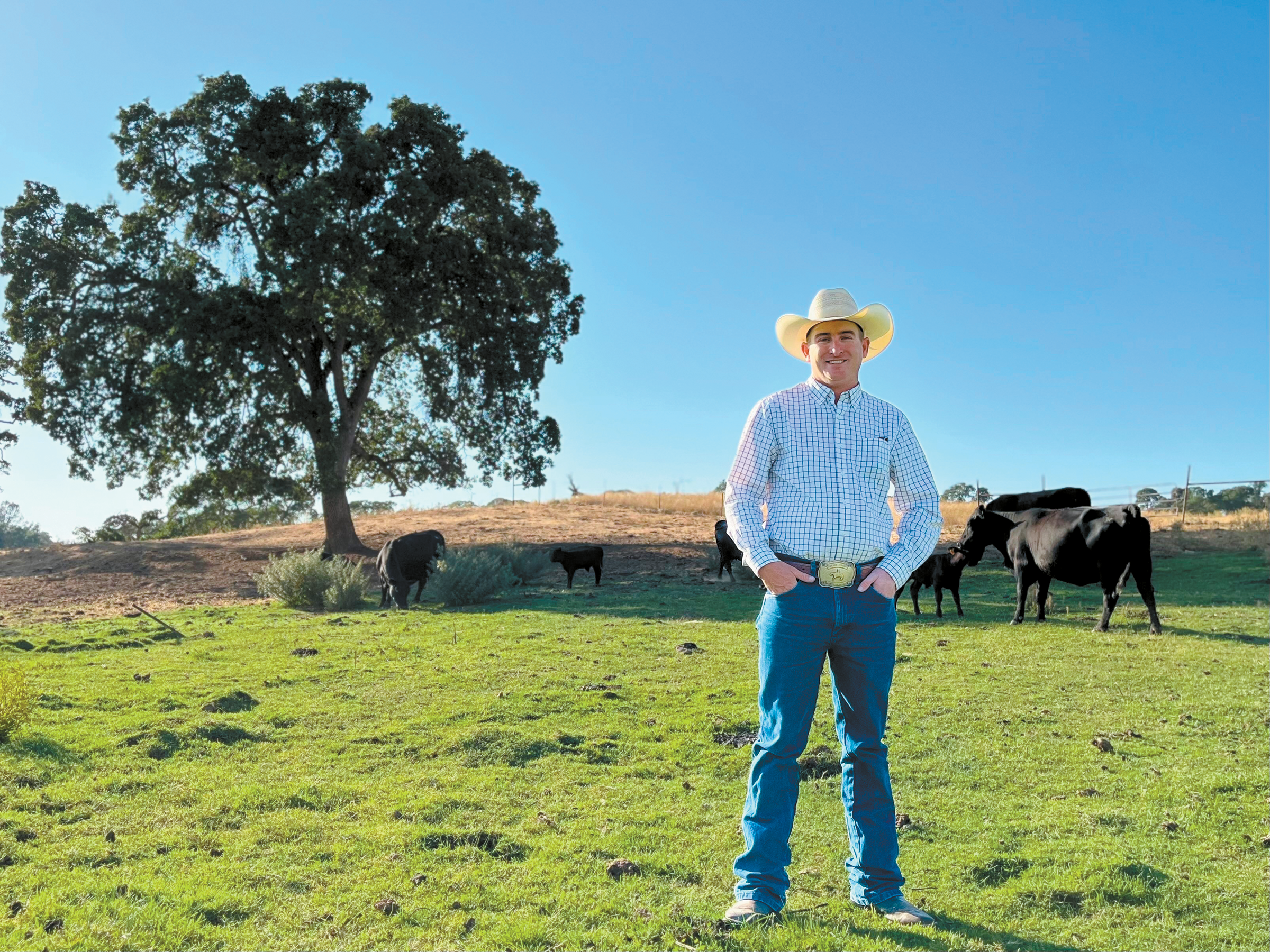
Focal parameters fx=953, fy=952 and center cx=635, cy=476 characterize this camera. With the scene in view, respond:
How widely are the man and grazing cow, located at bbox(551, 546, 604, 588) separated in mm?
16244

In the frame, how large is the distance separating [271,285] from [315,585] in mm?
10589

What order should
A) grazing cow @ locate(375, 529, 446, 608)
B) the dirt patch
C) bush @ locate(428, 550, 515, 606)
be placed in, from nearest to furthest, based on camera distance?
bush @ locate(428, 550, 515, 606), grazing cow @ locate(375, 529, 446, 608), the dirt patch

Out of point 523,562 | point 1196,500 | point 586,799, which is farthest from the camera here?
point 1196,500

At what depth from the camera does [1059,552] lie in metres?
13.2

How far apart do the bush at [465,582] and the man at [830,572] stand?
13.6 m

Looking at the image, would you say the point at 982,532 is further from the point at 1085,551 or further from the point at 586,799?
the point at 586,799

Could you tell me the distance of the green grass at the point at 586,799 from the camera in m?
4.36

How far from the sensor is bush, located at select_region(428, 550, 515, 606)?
1730cm

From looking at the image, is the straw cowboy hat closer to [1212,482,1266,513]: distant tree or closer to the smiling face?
the smiling face

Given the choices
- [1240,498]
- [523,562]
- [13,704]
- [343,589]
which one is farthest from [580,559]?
[1240,498]

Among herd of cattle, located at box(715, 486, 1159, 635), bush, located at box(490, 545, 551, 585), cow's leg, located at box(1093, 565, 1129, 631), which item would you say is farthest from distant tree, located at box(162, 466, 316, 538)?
cow's leg, located at box(1093, 565, 1129, 631)

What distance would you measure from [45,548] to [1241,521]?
36865 millimetres

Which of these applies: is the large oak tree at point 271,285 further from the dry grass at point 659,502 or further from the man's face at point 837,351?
the man's face at point 837,351

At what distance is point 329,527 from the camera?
88.9ft
